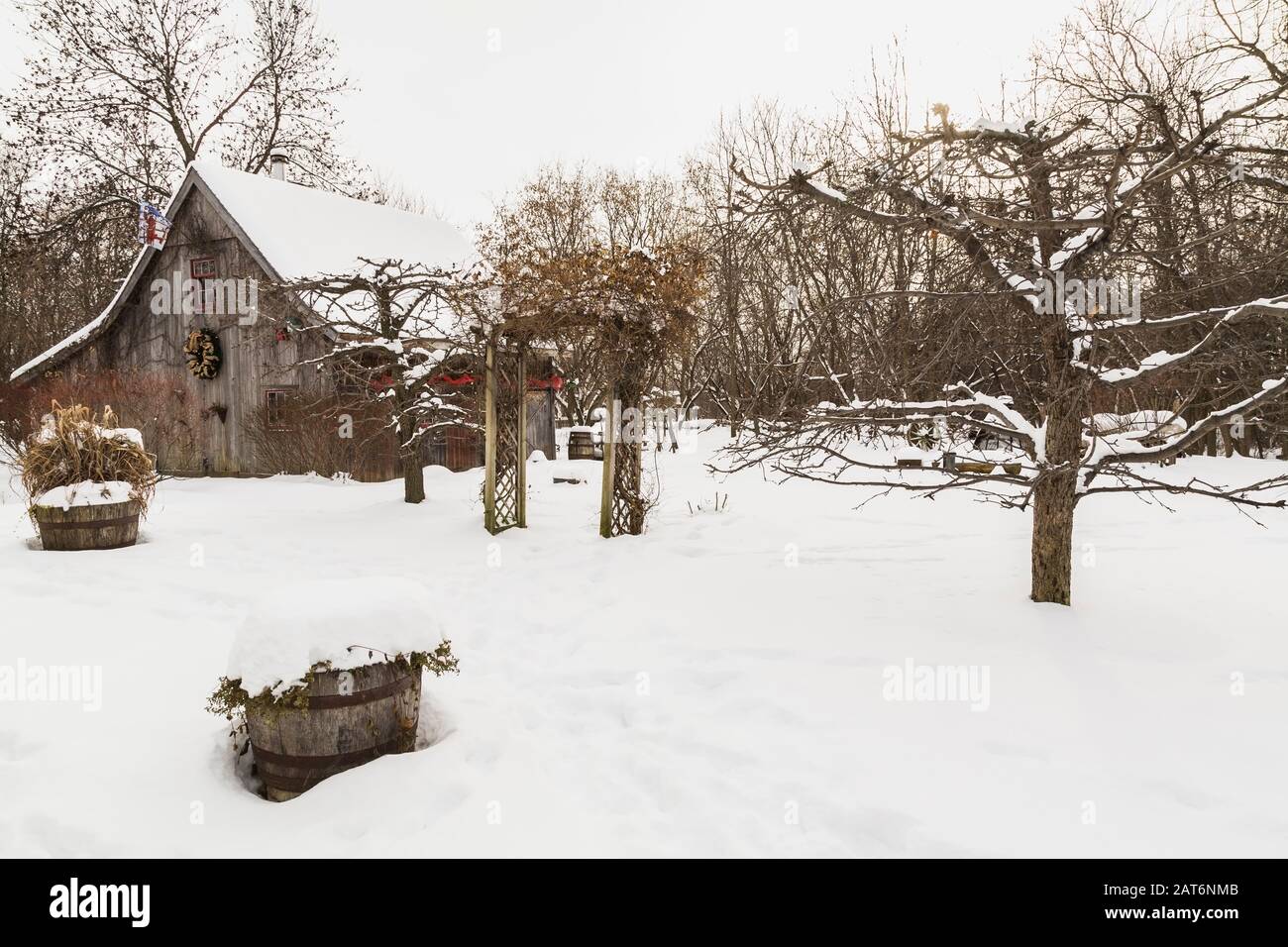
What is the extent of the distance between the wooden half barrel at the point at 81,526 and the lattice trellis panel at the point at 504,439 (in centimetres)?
402

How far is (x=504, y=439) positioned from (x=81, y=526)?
184 inches

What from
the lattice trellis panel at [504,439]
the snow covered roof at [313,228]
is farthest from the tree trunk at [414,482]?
the snow covered roof at [313,228]

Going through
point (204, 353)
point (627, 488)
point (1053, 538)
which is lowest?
point (1053, 538)

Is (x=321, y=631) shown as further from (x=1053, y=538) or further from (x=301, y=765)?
(x=1053, y=538)

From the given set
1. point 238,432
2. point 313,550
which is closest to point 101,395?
point 238,432

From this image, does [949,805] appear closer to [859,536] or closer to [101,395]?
[859,536]

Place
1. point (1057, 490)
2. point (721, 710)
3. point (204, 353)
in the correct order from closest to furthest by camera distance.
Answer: point (721, 710), point (1057, 490), point (204, 353)

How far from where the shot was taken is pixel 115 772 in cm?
335

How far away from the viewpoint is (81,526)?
25.9 feet

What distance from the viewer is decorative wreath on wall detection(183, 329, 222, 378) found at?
16422mm

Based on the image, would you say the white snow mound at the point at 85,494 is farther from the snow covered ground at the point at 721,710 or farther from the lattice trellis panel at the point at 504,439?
the lattice trellis panel at the point at 504,439

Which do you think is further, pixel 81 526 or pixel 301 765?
pixel 81 526

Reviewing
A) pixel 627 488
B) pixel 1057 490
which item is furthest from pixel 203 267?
pixel 1057 490

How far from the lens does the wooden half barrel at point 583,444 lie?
1922 cm
